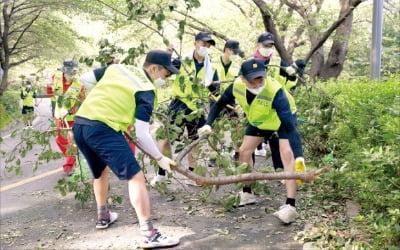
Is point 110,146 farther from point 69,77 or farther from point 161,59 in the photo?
point 69,77

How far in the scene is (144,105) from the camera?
11.9ft

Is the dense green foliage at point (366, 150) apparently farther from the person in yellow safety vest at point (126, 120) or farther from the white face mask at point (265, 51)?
the person in yellow safety vest at point (126, 120)

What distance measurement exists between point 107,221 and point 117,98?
153cm

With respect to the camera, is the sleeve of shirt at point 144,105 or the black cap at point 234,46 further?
the black cap at point 234,46

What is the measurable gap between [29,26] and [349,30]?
45.1 feet

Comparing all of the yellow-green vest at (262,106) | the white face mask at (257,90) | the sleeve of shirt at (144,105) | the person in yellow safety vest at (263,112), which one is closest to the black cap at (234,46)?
the person in yellow safety vest at (263,112)

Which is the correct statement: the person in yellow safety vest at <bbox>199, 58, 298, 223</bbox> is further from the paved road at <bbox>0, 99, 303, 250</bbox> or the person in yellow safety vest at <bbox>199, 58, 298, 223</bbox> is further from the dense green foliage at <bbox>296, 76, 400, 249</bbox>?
the dense green foliage at <bbox>296, 76, 400, 249</bbox>

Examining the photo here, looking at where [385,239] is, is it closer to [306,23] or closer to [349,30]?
[306,23]

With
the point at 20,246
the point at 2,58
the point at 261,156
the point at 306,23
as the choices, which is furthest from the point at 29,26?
the point at 20,246

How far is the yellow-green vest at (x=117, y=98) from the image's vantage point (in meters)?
3.70

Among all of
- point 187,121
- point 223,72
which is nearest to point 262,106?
point 187,121

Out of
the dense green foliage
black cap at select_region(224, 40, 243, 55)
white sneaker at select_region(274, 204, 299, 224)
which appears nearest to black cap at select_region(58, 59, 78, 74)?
black cap at select_region(224, 40, 243, 55)

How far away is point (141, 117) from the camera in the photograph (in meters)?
3.59

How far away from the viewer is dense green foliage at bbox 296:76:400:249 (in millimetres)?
2957
